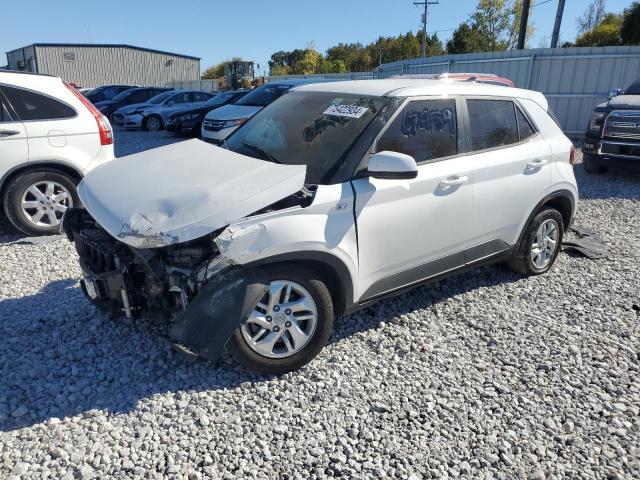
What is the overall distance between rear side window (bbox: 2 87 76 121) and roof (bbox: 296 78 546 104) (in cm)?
314

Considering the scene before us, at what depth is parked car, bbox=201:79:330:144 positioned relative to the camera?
435 inches

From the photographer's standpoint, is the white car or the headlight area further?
the headlight area

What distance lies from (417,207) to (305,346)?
124cm

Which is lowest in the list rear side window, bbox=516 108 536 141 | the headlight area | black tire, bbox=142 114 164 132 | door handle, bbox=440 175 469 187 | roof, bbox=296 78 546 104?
black tire, bbox=142 114 164 132

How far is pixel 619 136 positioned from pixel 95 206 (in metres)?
8.77

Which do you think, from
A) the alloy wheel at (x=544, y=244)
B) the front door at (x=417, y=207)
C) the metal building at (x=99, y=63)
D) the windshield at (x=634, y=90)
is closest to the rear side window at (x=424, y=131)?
the front door at (x=417, y=207)

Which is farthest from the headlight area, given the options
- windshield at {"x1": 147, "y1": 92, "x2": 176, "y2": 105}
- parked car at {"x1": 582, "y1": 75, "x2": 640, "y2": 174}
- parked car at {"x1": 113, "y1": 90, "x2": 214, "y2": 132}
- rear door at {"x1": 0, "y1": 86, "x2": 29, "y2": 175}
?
windshield at {"x1": 147, "y1": 92, "x2": 176, "y2": 105}

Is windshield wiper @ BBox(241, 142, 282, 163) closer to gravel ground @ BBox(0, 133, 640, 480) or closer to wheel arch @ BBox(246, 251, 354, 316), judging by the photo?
wheel arch @ BBox(246, 251, 354, 316)

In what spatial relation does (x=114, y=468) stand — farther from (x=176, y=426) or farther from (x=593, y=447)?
(x=593, y=447)

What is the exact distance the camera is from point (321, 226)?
3041mm

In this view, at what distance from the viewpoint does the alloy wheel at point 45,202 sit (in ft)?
18.6

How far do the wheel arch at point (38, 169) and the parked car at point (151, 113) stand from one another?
1176 centimetres

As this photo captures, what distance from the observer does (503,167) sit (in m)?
4.02

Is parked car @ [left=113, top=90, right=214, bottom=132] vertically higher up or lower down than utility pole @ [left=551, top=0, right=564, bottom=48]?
lower down
